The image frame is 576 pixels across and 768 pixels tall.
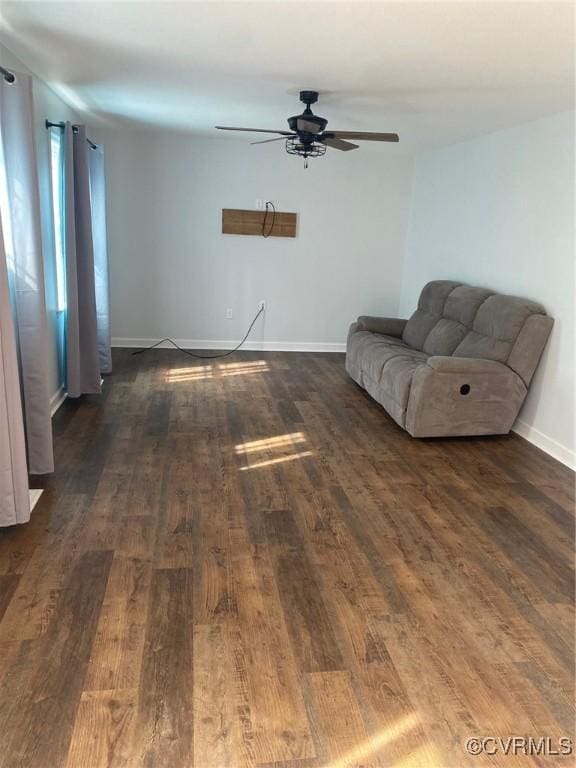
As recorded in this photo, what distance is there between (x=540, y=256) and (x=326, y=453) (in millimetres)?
2124

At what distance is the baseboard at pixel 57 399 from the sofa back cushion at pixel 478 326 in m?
3.08

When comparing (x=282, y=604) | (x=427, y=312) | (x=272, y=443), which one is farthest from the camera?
(x=427, y=312)

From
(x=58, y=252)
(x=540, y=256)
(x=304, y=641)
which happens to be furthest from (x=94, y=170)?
(x=304, y=641)

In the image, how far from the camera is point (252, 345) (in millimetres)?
6473

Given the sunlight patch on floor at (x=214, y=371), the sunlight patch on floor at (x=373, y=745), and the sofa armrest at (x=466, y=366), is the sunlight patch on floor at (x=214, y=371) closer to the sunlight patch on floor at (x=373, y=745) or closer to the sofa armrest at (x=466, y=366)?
the sofa armrest at (x=466, y=366)

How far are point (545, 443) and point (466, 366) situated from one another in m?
0.79

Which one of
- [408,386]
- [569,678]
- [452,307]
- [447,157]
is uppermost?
[447,157]

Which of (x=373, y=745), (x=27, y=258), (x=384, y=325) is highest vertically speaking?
(x=27, y=258)

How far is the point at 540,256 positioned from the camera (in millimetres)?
4039

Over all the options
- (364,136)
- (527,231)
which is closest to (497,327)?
(527,231)

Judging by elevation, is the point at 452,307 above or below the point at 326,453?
above

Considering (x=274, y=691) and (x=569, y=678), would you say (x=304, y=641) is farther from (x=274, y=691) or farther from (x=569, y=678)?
(x=569, y=678)

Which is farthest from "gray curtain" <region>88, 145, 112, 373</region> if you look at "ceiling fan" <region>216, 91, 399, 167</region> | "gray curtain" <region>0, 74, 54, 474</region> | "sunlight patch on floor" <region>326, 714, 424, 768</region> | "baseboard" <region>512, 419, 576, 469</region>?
"sunlight patch on floor" <region>326, 714, 424, 768</region>

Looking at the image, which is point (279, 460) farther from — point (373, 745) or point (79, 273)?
point (79, 273)
